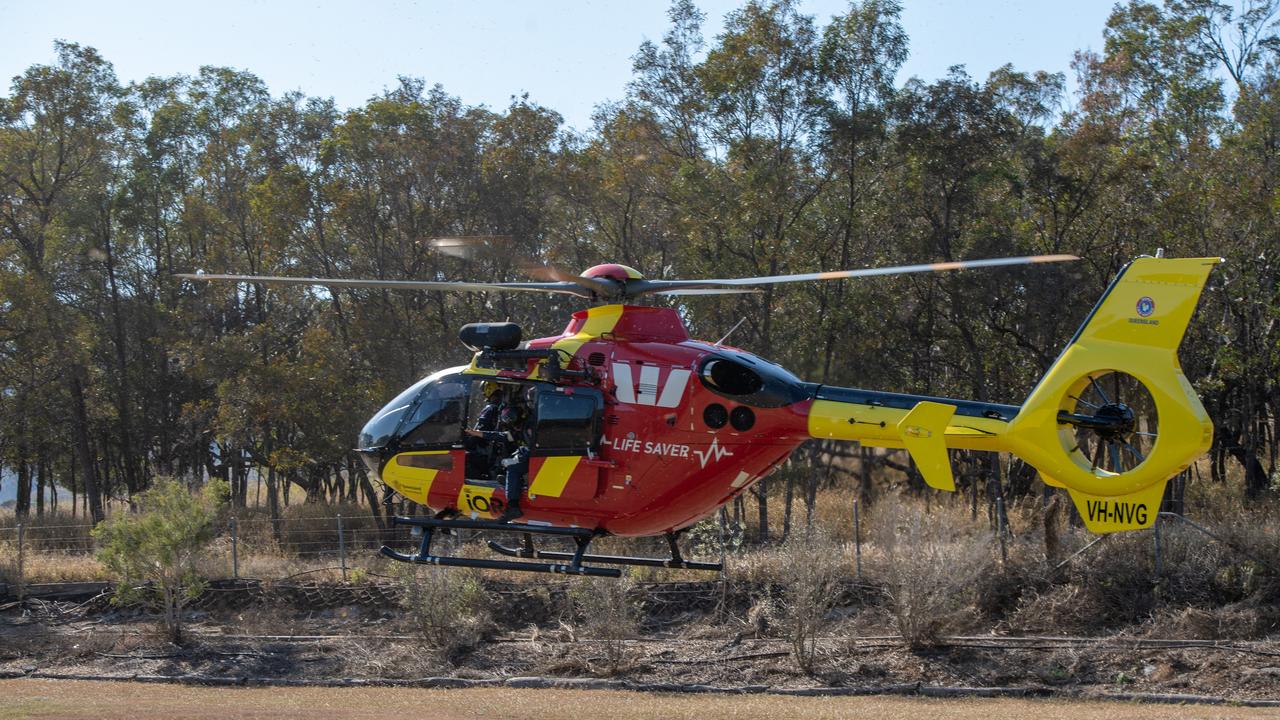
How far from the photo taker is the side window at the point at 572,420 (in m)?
11.4

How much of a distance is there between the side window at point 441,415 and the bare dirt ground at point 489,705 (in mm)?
6522

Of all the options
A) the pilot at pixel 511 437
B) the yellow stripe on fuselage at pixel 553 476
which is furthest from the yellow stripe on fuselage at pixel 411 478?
the yellow stripe on fuselage at pixel 553 476

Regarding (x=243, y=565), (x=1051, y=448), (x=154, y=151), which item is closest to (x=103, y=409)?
(x=154, y=151)

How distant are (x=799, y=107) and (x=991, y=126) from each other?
13.7 feet

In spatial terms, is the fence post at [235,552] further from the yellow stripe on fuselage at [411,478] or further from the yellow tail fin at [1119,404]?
the yellow tail fin at [1119,404]

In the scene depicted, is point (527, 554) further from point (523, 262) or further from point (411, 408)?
point (523, 262)

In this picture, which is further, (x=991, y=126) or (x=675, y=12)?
(x=675, y=12)

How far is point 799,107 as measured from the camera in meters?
26.3

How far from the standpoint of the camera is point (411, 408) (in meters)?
12.2

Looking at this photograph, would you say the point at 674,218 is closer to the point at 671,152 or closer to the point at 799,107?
the point at 671,152

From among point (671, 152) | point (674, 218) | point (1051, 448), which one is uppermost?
point (671, 152)

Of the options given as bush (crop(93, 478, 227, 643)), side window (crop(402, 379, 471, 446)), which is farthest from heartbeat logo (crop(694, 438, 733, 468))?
bush (crop(93, 478, 227, 643))

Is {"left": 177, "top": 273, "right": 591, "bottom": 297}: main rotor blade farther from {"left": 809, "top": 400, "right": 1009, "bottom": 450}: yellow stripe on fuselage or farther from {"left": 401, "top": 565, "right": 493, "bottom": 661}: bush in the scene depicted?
{"left": 401, "top": 565, "right": 493, "bottom": 661}: bush

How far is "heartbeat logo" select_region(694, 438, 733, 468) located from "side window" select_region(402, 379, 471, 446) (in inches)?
98.1
